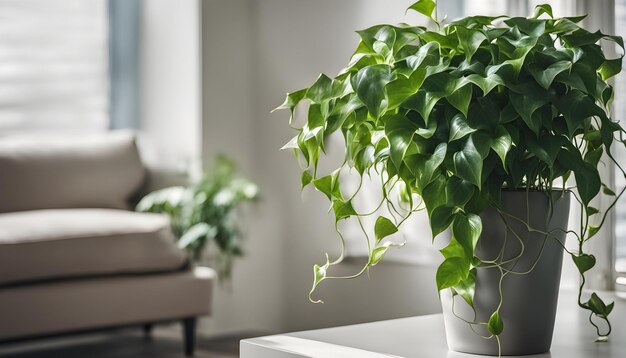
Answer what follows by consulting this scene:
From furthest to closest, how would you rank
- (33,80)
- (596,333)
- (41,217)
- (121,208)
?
1. (33,80)
2. (121,208)
3. (41,217)
4. (596,333)

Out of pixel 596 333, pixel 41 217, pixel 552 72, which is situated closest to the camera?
pixel 552 72

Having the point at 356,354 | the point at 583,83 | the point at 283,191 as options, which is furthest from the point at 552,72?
the point at 283,191

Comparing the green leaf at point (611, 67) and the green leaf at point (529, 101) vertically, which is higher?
the green leaf at point (611, 67)

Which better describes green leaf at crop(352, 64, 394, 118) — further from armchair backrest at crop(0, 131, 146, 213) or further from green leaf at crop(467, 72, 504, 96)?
armchair backrest at crop(0, 131, 146, 213)

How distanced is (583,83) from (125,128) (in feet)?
10.6

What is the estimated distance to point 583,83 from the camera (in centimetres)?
82

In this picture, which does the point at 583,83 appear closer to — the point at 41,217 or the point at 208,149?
the point at 41,217

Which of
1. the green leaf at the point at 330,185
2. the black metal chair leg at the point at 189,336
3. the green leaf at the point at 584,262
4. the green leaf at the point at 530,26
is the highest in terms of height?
the green leaf at the point at 530,26

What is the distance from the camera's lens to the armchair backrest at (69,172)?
124 inches

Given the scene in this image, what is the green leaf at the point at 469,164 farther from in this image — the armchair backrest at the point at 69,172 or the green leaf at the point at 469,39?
the armchair backrest at the point at 69,172

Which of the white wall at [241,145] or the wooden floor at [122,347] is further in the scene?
→ the white wall at [241,145]

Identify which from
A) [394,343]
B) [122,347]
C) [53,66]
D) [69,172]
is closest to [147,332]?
[122,347]

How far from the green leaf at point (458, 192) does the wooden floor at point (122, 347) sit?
2.32 meters

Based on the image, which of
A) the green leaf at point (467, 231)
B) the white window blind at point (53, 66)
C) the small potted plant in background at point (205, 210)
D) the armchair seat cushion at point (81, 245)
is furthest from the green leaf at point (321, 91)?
the white window blind at point (53, 66)
